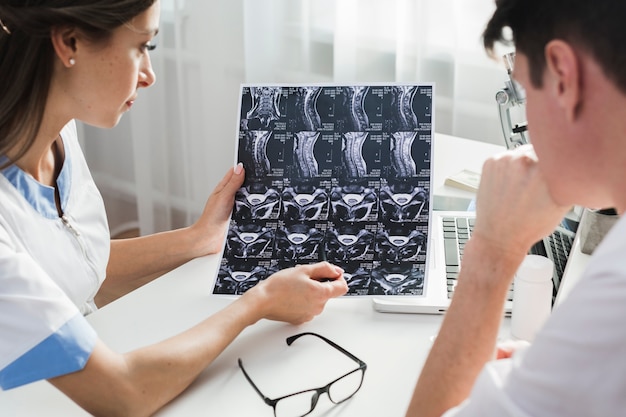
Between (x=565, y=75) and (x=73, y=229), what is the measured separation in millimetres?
912

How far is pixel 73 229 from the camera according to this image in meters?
1.45

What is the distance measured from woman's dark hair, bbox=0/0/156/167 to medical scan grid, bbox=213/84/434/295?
0.32 meters

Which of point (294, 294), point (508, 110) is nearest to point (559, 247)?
point (508, 110)

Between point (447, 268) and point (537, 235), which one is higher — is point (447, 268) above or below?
below

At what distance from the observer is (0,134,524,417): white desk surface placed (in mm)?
1169

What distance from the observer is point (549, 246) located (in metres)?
1.40

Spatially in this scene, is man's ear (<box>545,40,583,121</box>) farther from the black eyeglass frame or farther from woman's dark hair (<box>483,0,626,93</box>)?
the black eyeglass frame

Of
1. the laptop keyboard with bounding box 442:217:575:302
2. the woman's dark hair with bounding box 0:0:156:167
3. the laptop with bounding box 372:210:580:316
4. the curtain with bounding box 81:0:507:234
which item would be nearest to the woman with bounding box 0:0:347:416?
the woman's dark hair with bounding box 0:0:156:167

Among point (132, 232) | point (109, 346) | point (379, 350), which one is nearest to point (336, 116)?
point (379, 350)

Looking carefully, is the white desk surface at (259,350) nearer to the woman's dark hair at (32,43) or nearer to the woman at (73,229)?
the woman at (73,229)

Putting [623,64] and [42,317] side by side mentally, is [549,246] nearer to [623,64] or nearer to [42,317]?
[623,64]

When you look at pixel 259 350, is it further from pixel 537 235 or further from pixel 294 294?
pixel 537 235

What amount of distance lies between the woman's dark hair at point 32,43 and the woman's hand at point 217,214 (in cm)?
33

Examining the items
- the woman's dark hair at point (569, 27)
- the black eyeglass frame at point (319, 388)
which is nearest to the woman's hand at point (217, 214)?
the black eyeglass frame at point (319, 388)
